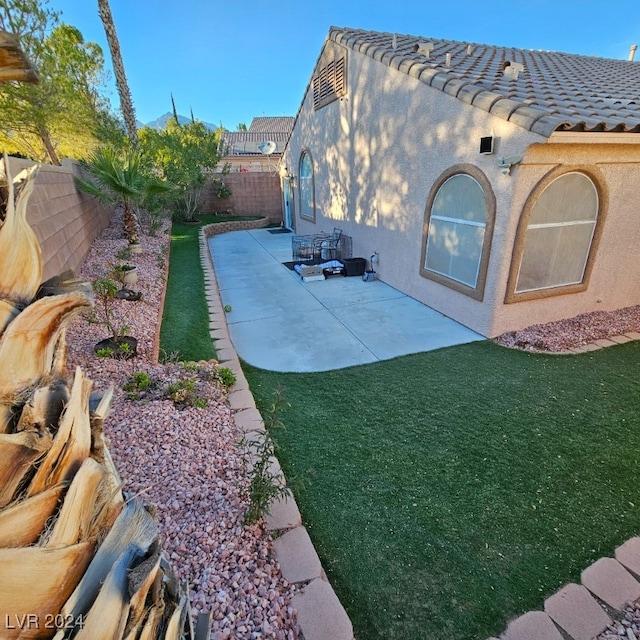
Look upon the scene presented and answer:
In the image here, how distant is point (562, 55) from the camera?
458 inches

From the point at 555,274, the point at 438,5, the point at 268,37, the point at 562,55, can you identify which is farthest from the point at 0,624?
the point at 268,37

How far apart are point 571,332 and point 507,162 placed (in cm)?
322

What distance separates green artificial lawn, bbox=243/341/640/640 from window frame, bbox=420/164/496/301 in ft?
5.12

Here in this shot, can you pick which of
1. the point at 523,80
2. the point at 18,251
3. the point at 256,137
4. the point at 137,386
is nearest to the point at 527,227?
the point at 523,80

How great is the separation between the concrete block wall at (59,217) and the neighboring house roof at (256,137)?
2324 cm

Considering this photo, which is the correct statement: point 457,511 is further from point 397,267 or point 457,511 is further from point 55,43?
point 55,43

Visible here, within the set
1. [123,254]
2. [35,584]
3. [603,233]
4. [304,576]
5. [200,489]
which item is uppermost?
[35,584]

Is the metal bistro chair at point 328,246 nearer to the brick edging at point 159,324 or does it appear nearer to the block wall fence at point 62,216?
the brick edging at point 159,324

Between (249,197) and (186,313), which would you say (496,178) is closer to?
(186,313)

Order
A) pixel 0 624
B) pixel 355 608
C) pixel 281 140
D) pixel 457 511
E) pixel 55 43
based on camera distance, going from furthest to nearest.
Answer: pixel 281 140
pixel 55 43
pixel 457 511
pixel 355 608
pixel 0 624

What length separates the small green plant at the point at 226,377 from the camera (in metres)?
4.65

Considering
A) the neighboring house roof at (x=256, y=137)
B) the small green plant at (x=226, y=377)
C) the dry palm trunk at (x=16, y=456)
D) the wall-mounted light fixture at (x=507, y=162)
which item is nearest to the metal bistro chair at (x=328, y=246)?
the wall-mounted light fixture at (x=507, y=162)

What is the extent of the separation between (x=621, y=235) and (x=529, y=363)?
3.47 meters

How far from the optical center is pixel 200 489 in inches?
119
